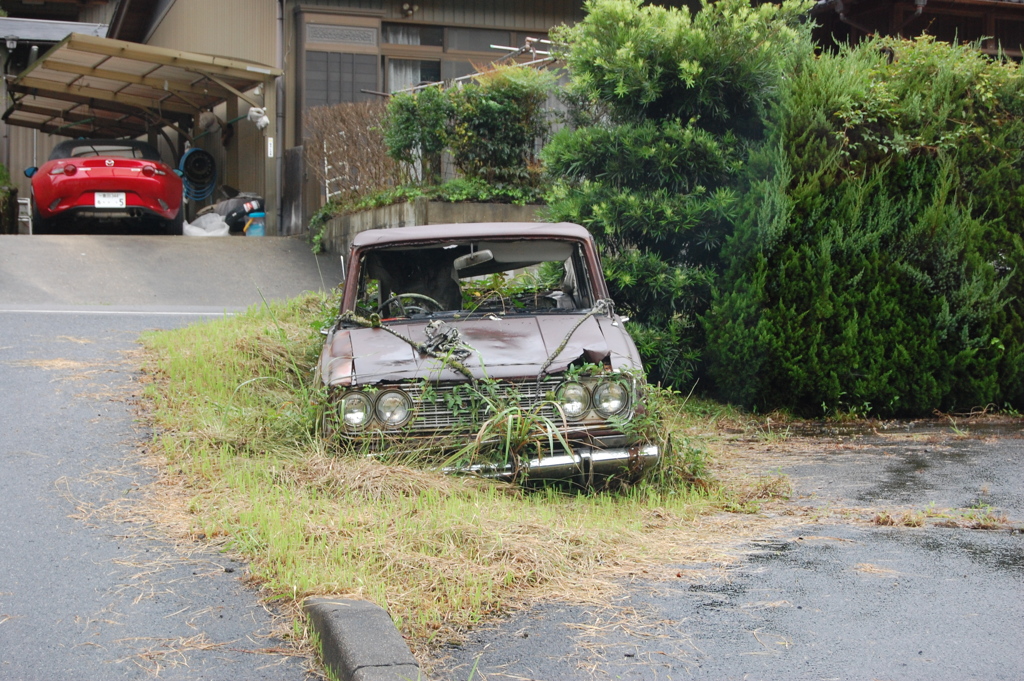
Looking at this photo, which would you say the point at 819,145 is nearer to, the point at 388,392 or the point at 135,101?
the point at 388,392

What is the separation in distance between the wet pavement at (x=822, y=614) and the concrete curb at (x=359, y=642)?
0.21m

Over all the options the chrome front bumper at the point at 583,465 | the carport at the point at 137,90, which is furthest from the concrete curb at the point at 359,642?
the carport at the point at 137,90

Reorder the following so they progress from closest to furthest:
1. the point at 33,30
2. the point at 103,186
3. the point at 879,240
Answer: the point at 879,240 < the point at 103,186 < the point at 33,30

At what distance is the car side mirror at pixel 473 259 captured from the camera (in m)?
6.89

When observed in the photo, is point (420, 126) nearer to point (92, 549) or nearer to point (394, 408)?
point (394, 408)

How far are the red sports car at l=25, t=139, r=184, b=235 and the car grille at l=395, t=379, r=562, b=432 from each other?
1289cm

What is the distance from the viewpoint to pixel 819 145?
333 inches

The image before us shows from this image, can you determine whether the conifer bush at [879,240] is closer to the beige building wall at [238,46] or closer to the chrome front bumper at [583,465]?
the chrome front bumper at [583,465]

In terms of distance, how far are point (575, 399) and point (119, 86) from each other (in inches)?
706

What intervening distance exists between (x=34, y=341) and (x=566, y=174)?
16.3ft

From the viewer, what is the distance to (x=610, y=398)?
5816 millimetres

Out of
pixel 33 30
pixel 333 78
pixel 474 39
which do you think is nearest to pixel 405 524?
pixel 333 78

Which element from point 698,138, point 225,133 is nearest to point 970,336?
point 698,138

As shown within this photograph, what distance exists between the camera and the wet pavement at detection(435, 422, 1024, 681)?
12.0 ft
